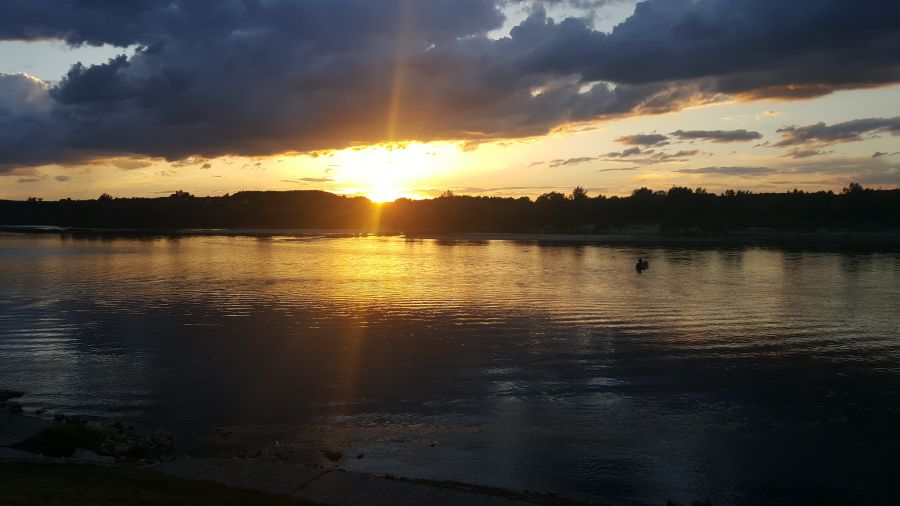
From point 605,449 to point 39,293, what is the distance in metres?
35.1

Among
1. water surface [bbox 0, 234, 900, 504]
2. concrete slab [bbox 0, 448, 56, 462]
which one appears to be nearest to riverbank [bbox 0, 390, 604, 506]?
concrete slab [bbox 0, 448, 56, 462]

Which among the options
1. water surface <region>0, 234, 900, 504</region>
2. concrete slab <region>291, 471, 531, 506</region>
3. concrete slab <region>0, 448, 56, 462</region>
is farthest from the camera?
water surface <region>0, 234, 900, 504</region>

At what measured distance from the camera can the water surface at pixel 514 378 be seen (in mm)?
12766

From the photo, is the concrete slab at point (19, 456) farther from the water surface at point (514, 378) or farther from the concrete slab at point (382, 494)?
the concrete slab at point (382, 494)

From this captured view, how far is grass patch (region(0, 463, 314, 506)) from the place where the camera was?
29.9ft

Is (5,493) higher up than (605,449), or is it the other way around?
(5,493)

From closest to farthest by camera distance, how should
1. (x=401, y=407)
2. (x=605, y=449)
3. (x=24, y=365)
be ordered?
(x=605, y=449) → (x=401, y=407) → (x=24, y=365)

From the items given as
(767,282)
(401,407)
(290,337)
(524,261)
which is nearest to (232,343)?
(290,337)

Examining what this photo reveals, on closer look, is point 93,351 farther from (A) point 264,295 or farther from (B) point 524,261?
(B) point 524,261

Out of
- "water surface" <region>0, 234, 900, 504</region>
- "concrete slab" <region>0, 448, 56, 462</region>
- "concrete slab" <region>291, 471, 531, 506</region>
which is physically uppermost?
"concrete slab" <region>0, 448, 56, 462</region>

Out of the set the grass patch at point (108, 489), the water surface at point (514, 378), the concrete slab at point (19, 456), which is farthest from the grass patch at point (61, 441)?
the water surface at point (514, 378)

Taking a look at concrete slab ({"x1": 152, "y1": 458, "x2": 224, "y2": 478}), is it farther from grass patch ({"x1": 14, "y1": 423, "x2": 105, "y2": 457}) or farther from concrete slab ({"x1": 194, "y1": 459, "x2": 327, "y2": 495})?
grass patch ({"x1": 14, "y1": 423, "x2": 105, "y2": 457})

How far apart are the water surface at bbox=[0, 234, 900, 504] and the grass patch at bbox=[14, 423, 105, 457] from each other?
1674 mm

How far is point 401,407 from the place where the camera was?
1609cm
